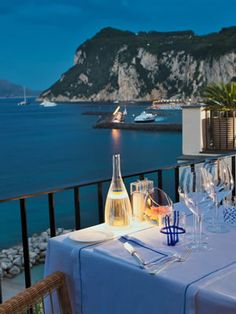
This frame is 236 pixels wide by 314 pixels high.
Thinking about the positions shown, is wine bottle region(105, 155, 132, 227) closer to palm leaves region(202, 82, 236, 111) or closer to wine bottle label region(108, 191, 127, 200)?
wine bottle label region(108, 191, 127, 200)

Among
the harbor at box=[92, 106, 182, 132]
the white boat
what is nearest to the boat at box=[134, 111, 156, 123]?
the harbor at box=[92, 106, 182, 132]

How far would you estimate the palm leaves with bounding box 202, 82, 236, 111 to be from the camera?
8.20 m

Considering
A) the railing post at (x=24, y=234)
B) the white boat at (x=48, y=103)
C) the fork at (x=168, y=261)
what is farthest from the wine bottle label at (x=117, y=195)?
the white boat at (x=48, y=103)

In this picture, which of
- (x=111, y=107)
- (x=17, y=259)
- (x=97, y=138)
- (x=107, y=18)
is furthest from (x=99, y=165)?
(x=107, y=18)

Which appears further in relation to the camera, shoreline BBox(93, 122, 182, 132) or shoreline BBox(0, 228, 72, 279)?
shoreline BBox(93, 122, 182, 132)

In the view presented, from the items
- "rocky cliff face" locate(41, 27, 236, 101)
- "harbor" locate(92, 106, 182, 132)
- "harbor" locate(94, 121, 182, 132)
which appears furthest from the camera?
"rocky cliff face" locate(41, 27, 236, 101)

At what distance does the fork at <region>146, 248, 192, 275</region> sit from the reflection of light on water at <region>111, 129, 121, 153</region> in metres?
30.0

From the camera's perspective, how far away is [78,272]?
4.29 ft

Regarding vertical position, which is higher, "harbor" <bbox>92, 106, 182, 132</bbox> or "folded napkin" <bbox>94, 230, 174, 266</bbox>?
"folded napkin" <bbox>94, 230, 174, 266</bbox>

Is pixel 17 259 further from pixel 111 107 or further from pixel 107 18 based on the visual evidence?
pixel 107 18

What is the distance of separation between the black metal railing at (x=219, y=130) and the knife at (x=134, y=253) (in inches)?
267

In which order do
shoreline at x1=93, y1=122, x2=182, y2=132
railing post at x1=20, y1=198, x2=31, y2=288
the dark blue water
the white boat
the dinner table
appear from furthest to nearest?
the white boat
shoreline at x1=93, y1=122, x2=182, y2=132
the dark blue water
railing post at x1=20, y1=198, x2=31, y2=288
the dinner table

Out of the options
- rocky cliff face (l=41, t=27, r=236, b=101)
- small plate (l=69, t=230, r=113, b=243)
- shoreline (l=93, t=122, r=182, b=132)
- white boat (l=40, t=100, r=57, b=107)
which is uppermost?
rocky cliff face (l=41, t=27, r=236, b=101)

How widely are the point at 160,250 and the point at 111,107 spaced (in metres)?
54.6
